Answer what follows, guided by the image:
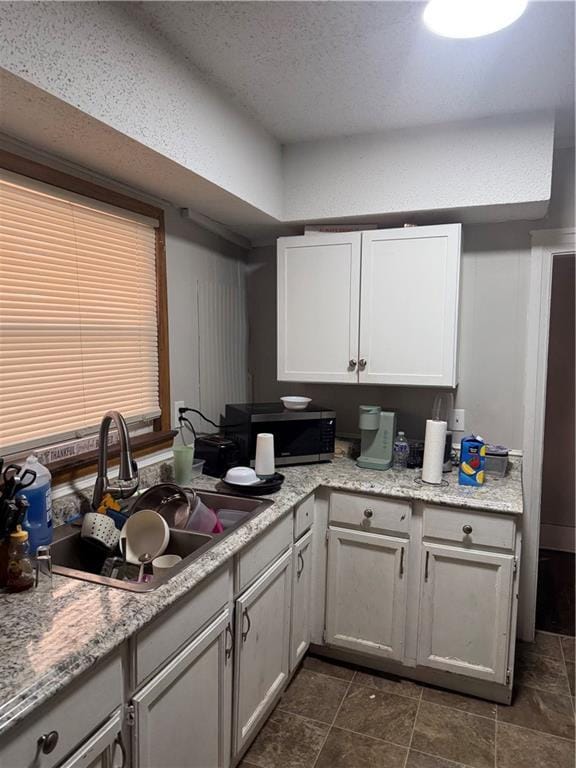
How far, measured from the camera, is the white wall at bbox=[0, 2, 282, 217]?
1.14m

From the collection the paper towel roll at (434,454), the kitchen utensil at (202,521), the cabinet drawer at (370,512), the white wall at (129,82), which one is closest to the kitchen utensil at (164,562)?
the kitchen utensil at (202,521)

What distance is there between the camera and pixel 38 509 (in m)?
1.42

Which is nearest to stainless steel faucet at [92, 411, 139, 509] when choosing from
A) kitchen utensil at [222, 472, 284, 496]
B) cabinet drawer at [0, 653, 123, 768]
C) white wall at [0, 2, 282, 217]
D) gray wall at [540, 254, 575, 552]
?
kitchen utensil at [222, 472, 284, 496]

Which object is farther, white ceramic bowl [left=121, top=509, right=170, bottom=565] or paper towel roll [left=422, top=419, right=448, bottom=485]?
paper towel roll [left=422, top=419, right=448, bottom=485]

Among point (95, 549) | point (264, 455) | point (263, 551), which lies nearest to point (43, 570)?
point (95, 549)

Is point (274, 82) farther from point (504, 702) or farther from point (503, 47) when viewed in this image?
point (504, 702)

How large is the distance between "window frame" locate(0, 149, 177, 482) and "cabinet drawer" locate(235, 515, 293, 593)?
0.63 meters

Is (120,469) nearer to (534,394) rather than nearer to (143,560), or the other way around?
(143,560)

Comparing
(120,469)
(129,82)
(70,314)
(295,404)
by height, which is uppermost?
(129,82)

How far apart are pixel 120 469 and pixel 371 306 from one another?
1.39m

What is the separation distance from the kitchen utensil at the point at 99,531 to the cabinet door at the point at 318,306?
4.17 ft

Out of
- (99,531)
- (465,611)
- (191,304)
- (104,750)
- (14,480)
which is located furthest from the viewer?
(191,304)

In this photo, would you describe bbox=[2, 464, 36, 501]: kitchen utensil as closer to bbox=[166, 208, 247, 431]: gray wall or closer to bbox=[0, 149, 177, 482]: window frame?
bbox=[0, 149, 177, 482]: window frame

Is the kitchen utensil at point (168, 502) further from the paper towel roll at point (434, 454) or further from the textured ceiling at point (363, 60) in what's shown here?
the textured ceiling at point (363, 60)
